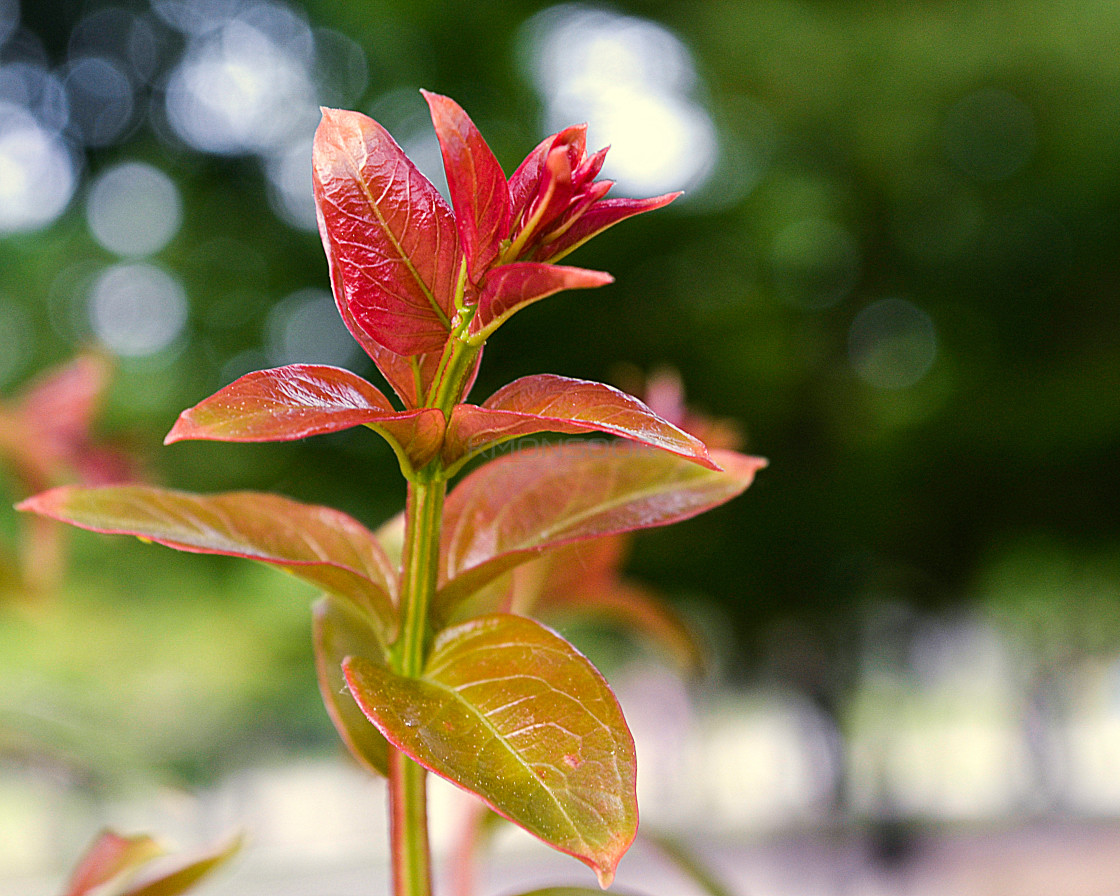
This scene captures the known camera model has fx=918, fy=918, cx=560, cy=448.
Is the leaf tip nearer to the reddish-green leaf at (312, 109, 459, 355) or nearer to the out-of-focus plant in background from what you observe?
the reddish-green leaf at (312, 109, 459, 355)

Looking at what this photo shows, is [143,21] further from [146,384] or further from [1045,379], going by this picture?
[1045,379]

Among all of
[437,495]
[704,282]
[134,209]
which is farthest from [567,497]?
[134,209]

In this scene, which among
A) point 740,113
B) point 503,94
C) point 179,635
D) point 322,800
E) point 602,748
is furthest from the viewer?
point 322,800

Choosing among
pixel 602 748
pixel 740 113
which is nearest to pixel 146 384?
pixel 740 113

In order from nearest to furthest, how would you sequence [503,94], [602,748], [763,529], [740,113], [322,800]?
1. [602,748]
2. [503,94]
3. [740,113]
4. [763,529]
5. [322,800]

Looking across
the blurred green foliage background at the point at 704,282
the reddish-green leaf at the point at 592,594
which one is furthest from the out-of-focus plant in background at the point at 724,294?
the reddish-green leaf at the point at 592,594

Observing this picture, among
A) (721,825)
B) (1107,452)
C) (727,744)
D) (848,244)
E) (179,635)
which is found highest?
(848,244)

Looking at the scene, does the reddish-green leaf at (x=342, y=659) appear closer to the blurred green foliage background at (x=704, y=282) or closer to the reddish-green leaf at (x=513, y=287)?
the reddish-green leaf at (x=513, y=287)
